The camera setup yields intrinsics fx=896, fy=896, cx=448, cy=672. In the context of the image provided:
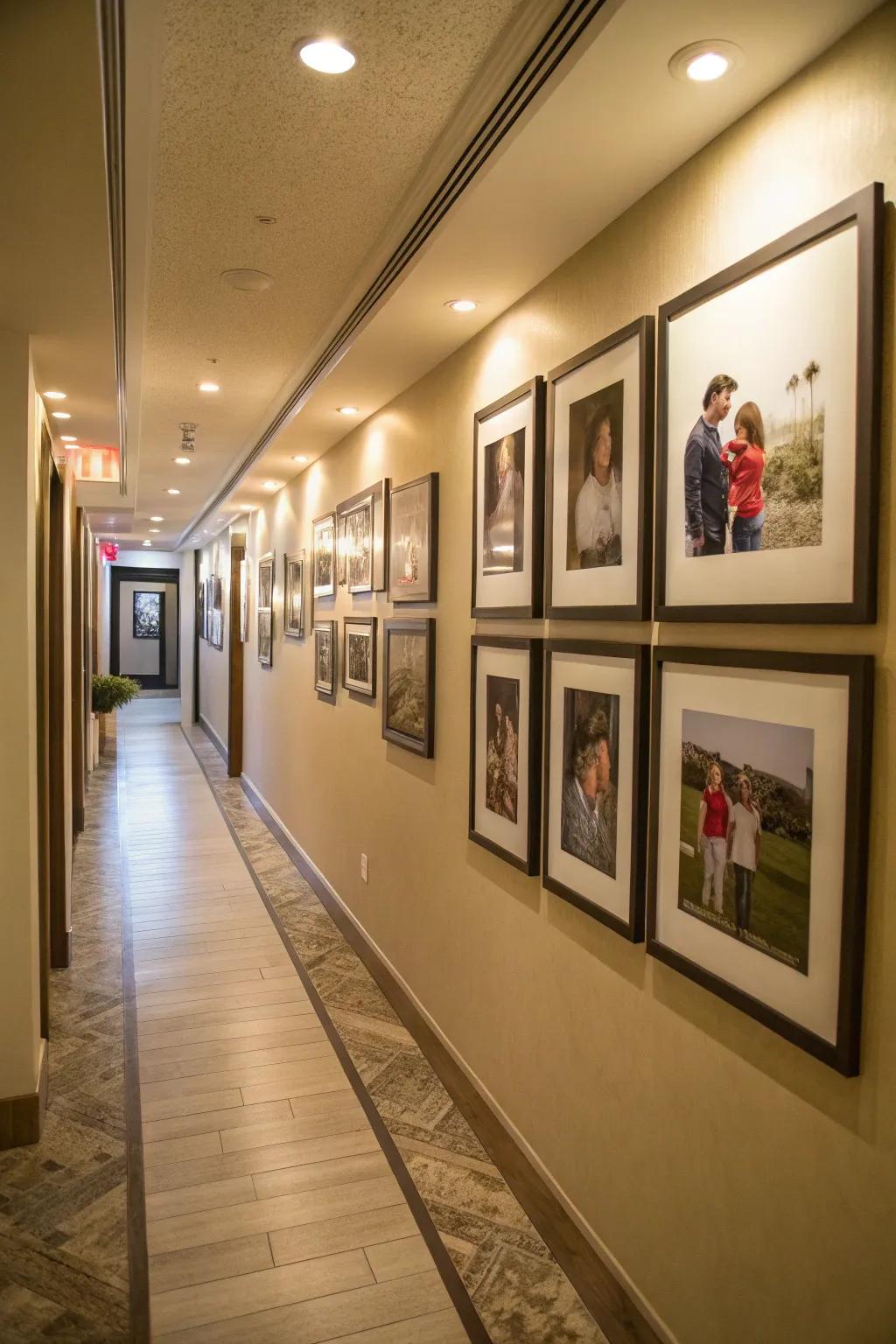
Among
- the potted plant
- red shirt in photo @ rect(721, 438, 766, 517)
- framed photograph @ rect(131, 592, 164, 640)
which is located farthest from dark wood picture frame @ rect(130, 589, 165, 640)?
red shirt in photo @ rect(721, 438, 766, 517)

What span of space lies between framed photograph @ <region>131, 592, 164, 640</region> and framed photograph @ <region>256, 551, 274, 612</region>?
36.4 feet

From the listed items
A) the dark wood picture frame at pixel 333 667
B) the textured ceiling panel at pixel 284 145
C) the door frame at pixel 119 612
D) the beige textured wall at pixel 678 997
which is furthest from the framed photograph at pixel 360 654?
the door frame at pixel 119 612

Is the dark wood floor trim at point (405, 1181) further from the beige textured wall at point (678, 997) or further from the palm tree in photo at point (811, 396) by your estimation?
the palm tree in photo at point (811, 396)

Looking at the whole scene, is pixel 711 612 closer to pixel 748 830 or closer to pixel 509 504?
pixel 748 830

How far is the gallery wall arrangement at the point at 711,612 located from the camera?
1437mm

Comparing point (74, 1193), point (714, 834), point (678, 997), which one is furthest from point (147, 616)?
point (714, 834)

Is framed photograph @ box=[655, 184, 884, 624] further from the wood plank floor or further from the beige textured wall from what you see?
the wood plank floor

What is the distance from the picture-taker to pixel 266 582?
302 inches

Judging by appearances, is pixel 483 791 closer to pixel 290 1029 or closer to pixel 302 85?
pixel 290 1029

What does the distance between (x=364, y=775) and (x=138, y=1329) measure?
105 inches

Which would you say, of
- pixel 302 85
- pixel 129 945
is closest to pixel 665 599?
pixel 302 85

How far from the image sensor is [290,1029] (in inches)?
141

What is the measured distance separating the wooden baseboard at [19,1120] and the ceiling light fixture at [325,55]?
292cm

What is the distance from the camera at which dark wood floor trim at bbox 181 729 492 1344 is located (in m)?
2.11
